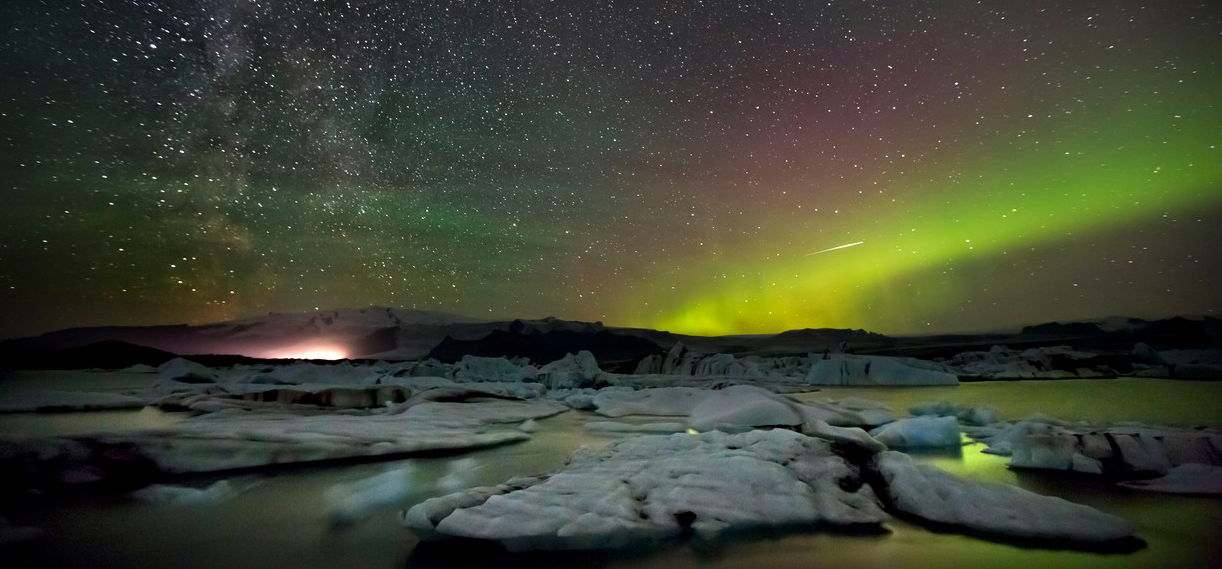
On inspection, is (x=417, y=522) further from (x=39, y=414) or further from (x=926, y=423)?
(x=39, y=414)

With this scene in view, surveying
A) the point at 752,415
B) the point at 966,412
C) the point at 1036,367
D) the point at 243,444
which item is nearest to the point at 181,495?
the point at 243,444

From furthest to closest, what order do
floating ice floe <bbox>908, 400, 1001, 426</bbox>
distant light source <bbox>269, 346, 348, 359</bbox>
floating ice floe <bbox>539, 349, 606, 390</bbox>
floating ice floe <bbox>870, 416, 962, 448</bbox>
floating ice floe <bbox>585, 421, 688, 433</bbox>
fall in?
distant light source <bbox>269, 346, 348, 359</bbox>, floating ice floe <bbox>539, 349, 606, 390</bbox>, floating ice floe <bbox>908, 400, 1001, 426</bbox>, floating ice floe <bbox>585, 421, 688, 433</bbox>, floating ice floe <bbox>870, 416, 962, 448</bbox>

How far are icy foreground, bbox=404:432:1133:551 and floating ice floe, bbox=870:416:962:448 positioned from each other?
2533 millimetres

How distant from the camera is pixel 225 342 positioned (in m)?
54.3

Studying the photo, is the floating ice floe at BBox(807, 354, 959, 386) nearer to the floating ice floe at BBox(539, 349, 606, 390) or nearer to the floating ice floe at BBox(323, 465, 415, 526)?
the floating ice floe at BBox(539, 349, 606, 390)

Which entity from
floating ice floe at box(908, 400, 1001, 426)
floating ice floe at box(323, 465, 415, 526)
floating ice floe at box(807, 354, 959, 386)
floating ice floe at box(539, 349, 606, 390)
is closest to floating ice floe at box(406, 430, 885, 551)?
floating ice floe at box(323, 465, 415, 526)

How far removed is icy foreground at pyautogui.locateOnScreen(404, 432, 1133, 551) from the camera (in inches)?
113

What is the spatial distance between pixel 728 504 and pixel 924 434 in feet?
14.0

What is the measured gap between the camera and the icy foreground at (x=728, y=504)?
288 cm

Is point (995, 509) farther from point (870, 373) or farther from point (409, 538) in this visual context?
point (870, 373)

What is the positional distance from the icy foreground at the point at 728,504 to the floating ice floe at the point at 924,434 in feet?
8.31

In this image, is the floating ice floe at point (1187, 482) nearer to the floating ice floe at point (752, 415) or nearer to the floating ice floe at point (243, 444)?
the floating ice floe at point (752, 415)

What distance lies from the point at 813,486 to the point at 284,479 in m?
4.35

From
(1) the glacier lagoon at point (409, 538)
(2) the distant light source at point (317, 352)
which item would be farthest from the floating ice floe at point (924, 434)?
(2) the distant light source at point (317, 352)
